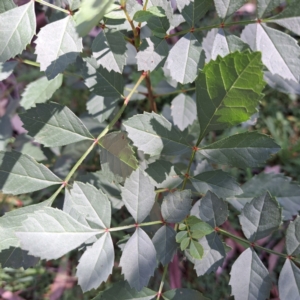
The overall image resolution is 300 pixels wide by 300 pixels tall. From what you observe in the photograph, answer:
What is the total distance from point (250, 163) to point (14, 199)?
5.00 feet

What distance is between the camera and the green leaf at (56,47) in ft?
2.73

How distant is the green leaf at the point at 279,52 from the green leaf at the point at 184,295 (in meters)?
0.60

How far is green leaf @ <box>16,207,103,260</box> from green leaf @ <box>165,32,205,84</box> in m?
0.44

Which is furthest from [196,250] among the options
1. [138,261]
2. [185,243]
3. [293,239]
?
[293,239]

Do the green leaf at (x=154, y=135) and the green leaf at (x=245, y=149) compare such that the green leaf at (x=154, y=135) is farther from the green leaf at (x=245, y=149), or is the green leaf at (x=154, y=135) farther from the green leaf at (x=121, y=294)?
Answer: the green leaf at (x=121, y=294)

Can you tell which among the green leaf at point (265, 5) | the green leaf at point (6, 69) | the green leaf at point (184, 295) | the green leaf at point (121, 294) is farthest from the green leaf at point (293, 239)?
the green leaf at point (6, 69)

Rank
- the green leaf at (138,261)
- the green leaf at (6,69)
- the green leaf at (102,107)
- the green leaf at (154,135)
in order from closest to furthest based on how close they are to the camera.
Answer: the green leaf at (138,261) → the green leaf at (154,135) → the green leaf at (6,69) → the green leaf at (102,107)

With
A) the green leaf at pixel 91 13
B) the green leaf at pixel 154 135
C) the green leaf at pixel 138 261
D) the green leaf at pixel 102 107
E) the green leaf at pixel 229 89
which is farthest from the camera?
the green leaf at pixel 102 107

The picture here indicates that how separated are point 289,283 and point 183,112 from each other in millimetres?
729

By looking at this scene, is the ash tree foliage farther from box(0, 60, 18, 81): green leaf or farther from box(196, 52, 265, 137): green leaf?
box(0, 60, 18, 81): green leaf

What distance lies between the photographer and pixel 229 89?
76 centimetres

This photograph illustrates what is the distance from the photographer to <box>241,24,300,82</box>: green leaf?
84cm

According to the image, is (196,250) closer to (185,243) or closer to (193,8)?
(185,243)

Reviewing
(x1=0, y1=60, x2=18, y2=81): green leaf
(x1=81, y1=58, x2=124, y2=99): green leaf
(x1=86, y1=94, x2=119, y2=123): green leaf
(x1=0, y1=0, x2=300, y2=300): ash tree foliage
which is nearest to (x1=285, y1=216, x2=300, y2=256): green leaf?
(x1=0, y1=0, x2=300, y2=300): ash tree foliage
